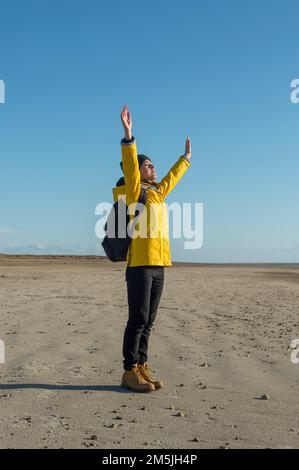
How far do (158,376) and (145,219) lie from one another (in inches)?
80.9

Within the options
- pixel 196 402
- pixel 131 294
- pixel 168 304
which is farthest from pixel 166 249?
pixel 168 304

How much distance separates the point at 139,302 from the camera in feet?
19.9

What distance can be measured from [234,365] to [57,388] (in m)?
2.55

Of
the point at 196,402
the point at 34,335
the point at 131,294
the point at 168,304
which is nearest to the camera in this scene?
the point at 196,402

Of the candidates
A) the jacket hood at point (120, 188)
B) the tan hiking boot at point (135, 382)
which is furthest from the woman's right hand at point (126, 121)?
the tan hiking boot at point (135, 382)

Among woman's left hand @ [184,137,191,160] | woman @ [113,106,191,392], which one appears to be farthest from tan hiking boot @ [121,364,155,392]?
woman's left hand @ [184,137,191,160]

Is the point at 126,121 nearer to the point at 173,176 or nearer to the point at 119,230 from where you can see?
the point at 119,230

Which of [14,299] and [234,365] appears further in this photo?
[14,299]

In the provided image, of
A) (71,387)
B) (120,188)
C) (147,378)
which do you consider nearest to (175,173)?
(120,188)

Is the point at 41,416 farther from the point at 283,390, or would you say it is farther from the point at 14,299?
the point at 14,299

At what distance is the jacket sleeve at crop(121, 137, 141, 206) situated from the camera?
5.77 meters

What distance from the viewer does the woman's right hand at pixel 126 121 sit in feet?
18.8

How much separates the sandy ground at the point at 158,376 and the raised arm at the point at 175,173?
2.26 m

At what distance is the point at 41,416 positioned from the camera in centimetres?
513
